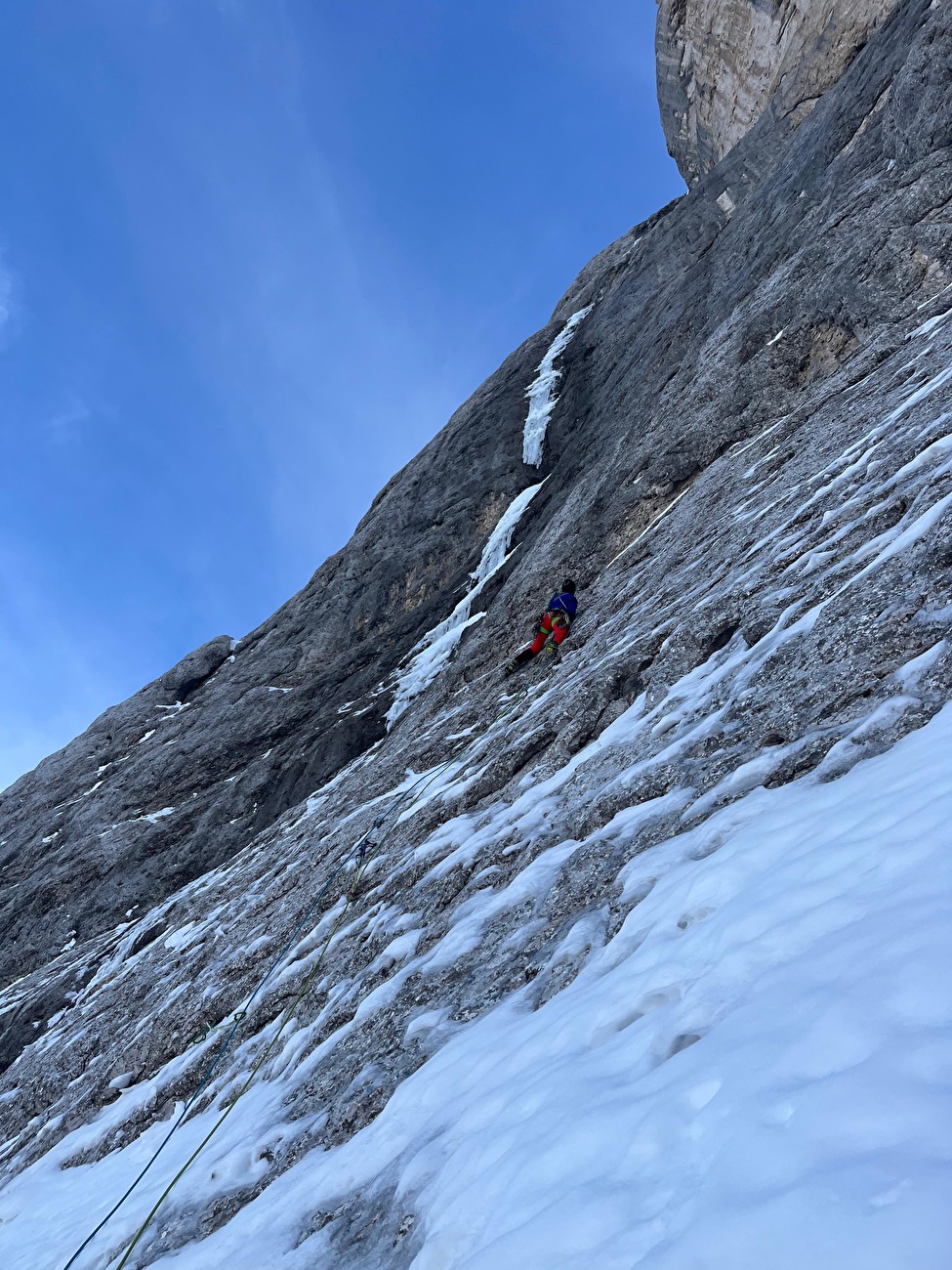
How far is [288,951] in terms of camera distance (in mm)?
7773

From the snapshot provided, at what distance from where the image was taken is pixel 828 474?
27.2ft

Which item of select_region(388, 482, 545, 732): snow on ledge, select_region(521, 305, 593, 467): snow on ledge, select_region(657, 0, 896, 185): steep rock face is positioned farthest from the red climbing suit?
select_region(657, 0, 896, 185): steep rock face

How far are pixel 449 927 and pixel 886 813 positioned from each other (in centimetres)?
326

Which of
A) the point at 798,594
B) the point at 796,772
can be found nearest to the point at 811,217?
the point at 798,594

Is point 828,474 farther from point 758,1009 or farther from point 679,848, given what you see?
point 758,1009

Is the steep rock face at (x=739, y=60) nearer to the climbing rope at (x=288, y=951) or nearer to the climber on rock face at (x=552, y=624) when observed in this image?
the climber on rock face at (x=552, y=624)

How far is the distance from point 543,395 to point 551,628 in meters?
17.0

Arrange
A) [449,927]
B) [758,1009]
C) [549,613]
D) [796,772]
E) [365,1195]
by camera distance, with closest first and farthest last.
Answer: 1. [758,1009]
2. [365,1195]
3. [796,772]
4. [449,927]
5. [549,613]

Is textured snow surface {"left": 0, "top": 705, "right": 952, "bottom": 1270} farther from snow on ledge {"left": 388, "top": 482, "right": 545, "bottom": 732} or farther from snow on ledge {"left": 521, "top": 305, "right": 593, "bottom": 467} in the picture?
snow on ledge {"left": 521, "top": 305, "right": 593, "bottom": 467}

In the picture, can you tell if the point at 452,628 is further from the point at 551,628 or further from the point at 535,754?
the point at 535,754

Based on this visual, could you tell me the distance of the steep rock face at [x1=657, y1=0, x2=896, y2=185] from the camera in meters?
20.7

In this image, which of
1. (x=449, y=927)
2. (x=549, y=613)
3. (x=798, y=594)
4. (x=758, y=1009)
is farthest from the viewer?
(x=549, y=613)

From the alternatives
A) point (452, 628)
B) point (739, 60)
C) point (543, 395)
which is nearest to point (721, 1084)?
point (452, 628)

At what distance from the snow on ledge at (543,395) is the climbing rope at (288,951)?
1416cm
